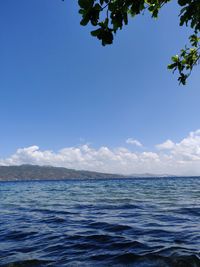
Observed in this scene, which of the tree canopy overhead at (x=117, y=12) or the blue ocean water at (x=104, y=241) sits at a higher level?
the tree canopy overhead at (x=117, y=12)

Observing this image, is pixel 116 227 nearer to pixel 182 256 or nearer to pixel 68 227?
pixel 68 227

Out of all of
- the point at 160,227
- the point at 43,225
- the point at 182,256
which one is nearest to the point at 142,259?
the point at 182,256

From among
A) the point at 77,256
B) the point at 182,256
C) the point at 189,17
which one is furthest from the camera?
the point at 77,256

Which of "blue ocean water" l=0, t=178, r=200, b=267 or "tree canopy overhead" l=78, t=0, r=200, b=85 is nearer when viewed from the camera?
"tree canopy overhead" l=78, t=0, r=200, b=85

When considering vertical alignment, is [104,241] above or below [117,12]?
below

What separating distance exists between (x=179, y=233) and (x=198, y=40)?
8.75 metres

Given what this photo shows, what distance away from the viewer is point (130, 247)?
10.9m

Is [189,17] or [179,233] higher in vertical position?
[189,17]

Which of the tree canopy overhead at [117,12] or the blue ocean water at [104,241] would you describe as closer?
the tree canopy overhead at [117,12]

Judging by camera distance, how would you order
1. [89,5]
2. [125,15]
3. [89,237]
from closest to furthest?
1. [89,5]
2. [125,15]
3. [89,237]

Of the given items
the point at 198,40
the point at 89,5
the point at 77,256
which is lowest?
the point at 77,256

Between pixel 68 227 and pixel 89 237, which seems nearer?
pixel 89 237

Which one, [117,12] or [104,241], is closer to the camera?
[117,12]

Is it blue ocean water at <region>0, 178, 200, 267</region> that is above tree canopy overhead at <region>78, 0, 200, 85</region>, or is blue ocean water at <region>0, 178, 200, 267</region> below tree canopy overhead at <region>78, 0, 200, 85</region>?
below
